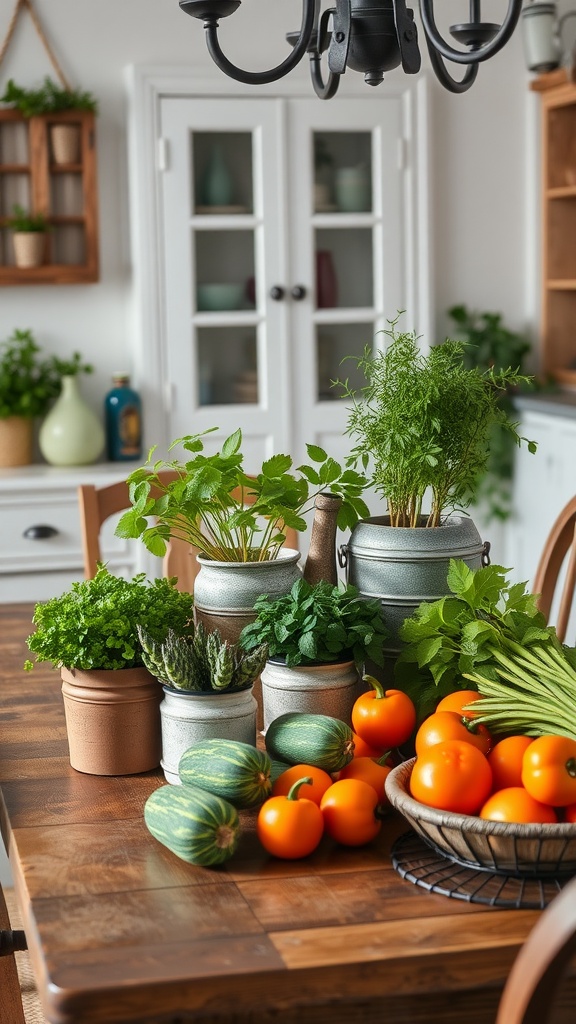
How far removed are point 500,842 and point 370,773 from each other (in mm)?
206

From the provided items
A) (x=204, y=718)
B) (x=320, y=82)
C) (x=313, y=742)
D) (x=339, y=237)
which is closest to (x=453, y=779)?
(x=313, y=742)

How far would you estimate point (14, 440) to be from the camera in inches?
151

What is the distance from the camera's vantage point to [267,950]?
0.90m

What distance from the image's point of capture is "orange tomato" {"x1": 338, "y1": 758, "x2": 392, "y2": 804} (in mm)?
1167

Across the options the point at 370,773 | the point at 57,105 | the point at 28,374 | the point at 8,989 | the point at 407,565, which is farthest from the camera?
the point at 28,374

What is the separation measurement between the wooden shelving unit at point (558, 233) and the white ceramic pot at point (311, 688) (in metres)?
3.05

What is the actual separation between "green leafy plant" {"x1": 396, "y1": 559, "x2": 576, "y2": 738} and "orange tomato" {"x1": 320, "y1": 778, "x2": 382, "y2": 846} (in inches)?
5.9

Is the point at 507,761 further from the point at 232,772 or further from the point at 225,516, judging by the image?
the point at 225,516

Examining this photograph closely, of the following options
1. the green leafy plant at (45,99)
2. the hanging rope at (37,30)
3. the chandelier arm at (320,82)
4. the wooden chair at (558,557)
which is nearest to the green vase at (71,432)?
the green leafy plant at (45,99)

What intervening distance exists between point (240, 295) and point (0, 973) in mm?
2667

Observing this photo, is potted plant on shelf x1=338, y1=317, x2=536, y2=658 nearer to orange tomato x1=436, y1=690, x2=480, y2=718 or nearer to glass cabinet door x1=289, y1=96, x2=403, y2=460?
orange tomato x1=436, y1=690, x2=480, y2=718

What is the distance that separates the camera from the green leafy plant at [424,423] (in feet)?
4.50

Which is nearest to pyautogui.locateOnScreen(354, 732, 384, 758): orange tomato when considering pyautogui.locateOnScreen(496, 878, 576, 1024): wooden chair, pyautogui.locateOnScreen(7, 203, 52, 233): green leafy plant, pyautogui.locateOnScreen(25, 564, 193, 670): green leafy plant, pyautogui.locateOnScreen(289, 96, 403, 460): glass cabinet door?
pyautogui.locateOnScreen(25, 564, 193, 670): green leafy plant

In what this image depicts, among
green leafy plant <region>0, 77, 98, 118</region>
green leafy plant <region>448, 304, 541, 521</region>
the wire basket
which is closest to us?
the wire basket
